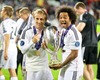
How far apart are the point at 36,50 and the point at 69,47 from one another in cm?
58

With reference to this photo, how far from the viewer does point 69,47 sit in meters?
7.09

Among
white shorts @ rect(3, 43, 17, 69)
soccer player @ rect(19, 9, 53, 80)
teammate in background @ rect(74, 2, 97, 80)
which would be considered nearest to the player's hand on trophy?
soccer player @ rect(19, 9, 53, 80)

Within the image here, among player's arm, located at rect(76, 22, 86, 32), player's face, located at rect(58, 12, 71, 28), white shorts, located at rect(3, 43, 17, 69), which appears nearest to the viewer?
player's face, located at rect(58, 12, 71, 28)

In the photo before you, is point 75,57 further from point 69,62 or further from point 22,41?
point 22,41

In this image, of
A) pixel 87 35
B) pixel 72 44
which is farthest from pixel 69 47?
pixel 87 35

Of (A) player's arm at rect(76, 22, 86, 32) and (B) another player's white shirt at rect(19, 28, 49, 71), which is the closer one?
(B) another player's white shirt at rect(19, 28, 49, 71)

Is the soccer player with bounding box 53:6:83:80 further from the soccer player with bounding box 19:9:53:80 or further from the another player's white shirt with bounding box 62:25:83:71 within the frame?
the soccer player with bounding box 19:9:53:80

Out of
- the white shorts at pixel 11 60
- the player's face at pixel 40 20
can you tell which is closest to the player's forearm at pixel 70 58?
the player's face at pixel 40 20

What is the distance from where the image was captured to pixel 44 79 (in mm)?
7500

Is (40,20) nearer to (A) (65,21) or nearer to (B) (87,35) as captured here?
→ (A) (65,21)

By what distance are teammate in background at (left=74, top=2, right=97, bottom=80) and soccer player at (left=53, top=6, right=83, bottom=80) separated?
2.87 meters

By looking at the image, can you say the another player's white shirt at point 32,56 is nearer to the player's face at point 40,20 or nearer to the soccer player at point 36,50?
the soccer player at point 36,50

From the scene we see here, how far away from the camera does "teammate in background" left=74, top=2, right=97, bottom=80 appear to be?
10274 millimetres

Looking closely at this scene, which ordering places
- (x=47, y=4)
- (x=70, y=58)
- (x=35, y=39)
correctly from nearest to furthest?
1. (x=70, y=58)
2. (x=35, y=39)
3. (x=47, y=4)
